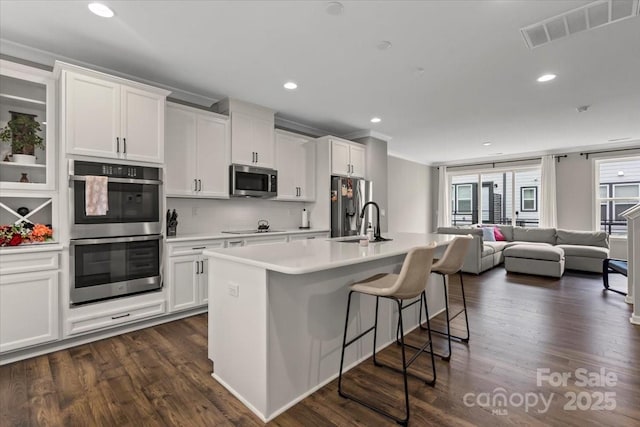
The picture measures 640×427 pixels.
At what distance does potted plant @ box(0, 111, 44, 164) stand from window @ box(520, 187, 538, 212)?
9416 millimetres

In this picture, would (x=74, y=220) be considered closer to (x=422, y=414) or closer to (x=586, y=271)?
(x=422, y=414)

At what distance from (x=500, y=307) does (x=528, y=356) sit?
138 centimetres

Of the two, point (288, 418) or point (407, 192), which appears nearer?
Result: point (288, 418)

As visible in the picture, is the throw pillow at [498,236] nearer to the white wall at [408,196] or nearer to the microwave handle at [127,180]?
the white wall at [408,196]

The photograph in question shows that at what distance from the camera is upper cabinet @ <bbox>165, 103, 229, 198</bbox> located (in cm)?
358

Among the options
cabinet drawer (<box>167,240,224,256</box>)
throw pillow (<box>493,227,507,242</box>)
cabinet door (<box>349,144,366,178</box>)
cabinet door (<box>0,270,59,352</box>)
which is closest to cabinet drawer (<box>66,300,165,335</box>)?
cabinet door (<box>0,270,59,352</box>)

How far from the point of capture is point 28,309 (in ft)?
8.11

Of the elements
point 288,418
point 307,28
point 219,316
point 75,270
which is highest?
point 307,28

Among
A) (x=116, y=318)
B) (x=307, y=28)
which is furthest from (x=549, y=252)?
(x=116, y=318)

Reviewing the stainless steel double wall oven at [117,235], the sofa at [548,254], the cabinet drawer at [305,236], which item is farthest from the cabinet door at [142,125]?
the sofa at [548,254]

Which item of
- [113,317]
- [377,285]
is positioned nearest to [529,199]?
[377,285]

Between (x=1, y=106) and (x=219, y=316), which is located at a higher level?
(x=1, y=106)

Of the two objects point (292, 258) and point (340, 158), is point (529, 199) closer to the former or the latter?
point (340, 158)

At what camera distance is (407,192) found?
8375 millimetres
